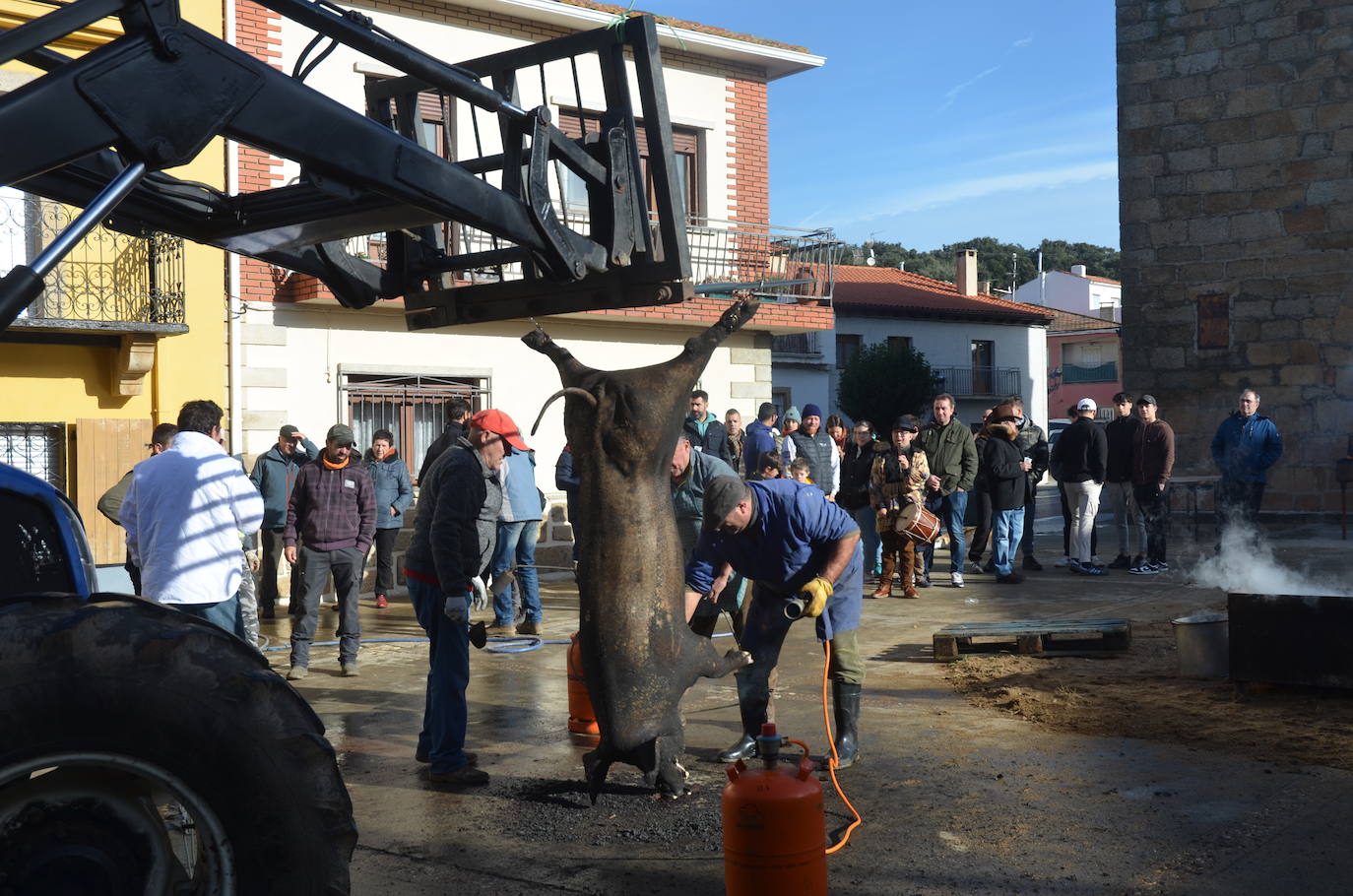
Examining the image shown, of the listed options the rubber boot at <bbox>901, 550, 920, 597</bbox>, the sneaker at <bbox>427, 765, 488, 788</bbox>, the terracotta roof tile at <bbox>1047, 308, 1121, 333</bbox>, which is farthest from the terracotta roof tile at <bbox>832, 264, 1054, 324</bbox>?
the sneaker at <bbox>427, 765, 488, 788</bbox>

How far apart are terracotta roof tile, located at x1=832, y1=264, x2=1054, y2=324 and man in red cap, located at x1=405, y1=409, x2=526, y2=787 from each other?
40456 millimetres

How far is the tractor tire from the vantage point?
3.03 m

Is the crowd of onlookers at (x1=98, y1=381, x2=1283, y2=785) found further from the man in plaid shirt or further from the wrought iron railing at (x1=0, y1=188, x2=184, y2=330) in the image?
the wrought iron railing at (x1=0, y1=188, x2=184, y2=330)

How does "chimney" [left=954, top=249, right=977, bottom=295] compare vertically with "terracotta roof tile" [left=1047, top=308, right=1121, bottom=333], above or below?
above

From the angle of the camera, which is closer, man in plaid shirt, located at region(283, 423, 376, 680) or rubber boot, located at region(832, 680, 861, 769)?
rubber boot, located at region(832, 680, 861, 769)

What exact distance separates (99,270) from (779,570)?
10.1 m

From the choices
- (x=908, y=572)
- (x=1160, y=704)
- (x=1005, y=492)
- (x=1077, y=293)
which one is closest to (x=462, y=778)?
(x=1160, y=704)

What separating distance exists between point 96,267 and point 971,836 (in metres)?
11.7

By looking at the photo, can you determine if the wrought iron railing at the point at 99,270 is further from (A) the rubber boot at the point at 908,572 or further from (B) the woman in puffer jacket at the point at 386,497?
(A) the rubber boot at the point at 908,572

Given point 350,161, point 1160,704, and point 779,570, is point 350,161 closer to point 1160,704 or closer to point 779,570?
point 779,570

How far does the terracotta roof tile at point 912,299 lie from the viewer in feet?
159

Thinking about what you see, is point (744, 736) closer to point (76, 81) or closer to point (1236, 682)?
point (1236, 682)

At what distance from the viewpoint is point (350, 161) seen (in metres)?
3.99

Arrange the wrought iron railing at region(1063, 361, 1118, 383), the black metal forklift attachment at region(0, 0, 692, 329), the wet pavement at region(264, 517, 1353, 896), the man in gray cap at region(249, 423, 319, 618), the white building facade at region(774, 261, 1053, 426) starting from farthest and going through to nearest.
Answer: the wrought iron railing at region(1063, 361, 1118, 383) < the white building facade at region(774, 261, 1053, 426) < the man in gray cap at region(249, 423, 319, 618) < the wet pavement at region(264, 517, 1353, 896) < the black metal forklift attachment at region(0, 0, 692, 329)
